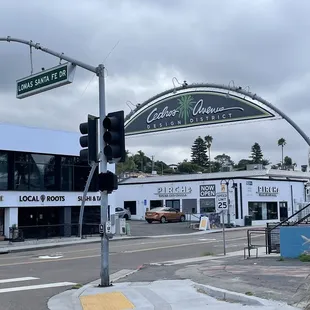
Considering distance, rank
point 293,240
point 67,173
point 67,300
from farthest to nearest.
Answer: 1. point 67,173
2. point 293,240
3. point 67,300

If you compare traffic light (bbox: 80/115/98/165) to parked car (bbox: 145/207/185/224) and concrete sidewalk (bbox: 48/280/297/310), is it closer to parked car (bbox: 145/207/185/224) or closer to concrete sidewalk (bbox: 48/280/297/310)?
concrete sidewalk (bbox: 48/280/297/310)

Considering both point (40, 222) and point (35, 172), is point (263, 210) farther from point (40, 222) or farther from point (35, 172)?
point (35, 172)

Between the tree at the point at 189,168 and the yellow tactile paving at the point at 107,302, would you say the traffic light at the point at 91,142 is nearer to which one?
the yellow tactile paving at the point at 107,302

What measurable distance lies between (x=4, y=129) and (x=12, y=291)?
69.5 ft

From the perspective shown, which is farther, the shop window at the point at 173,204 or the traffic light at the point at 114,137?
the shop window at the point at 173,204

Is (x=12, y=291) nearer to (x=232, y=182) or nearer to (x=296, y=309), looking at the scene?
(x=296, y=309)

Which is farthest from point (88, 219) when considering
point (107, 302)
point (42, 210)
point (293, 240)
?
point (107, 302)

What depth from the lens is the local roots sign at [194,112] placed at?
27.8 meters

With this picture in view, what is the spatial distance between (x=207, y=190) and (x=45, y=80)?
132 ft

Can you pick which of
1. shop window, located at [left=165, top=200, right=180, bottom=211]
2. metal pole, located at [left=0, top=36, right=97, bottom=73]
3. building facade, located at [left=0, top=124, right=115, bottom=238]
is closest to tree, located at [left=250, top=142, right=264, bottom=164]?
shop window, located at [left=165, top=200, right=180, bottom=211]

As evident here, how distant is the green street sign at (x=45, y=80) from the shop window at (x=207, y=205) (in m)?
39.8

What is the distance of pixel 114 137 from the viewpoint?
41.4 ft

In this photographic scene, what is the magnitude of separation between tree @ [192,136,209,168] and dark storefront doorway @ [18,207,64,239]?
11554cm

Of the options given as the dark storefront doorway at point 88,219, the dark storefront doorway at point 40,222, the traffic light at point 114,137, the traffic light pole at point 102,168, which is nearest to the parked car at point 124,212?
the dark storefront doorway at point 88,219
